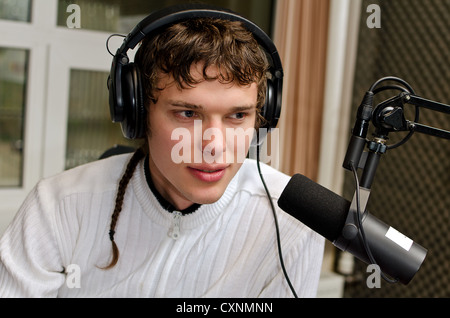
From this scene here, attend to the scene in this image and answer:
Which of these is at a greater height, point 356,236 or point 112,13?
point 112,13

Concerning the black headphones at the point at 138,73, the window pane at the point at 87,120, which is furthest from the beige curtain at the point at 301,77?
the black headphones at the point at 138,73

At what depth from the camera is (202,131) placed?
0.73 meters

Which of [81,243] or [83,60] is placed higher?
[83,60]

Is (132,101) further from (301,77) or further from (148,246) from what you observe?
(301,77)

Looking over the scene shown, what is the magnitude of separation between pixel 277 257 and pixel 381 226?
367mm

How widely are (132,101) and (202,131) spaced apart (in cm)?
11

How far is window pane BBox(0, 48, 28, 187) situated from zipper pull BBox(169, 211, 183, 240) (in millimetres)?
1047

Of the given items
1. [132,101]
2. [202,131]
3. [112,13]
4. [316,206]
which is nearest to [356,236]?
[316,206]

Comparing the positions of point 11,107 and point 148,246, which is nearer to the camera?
point 148,246

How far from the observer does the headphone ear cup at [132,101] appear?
740mm
